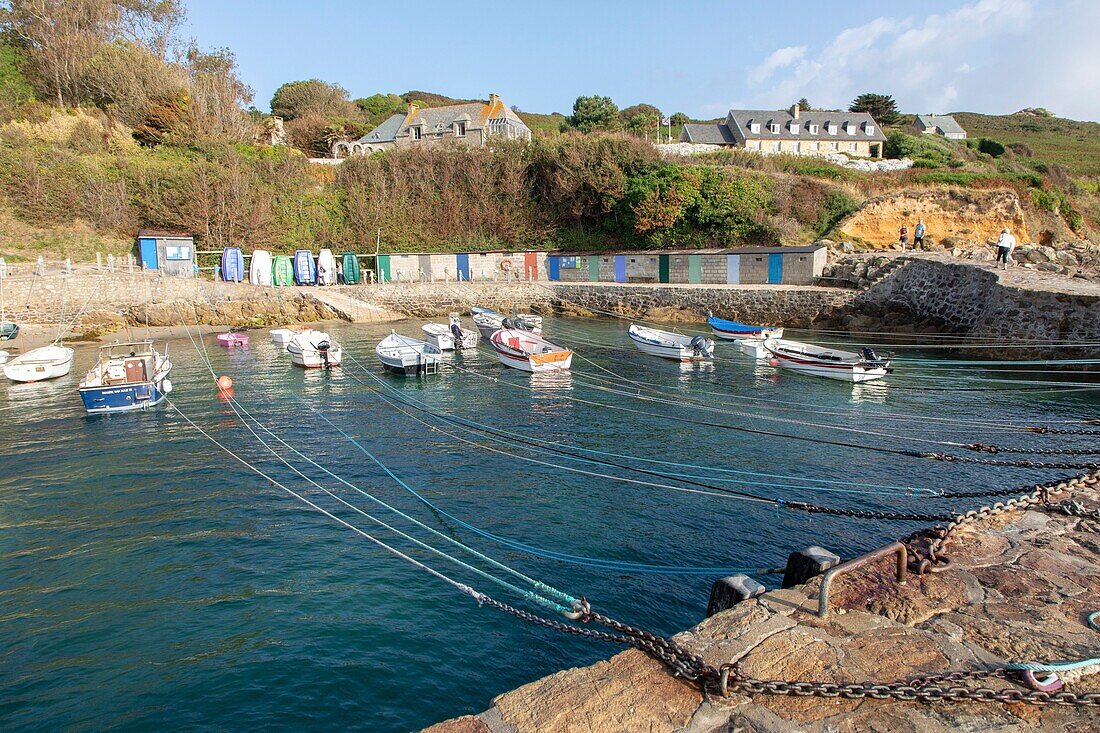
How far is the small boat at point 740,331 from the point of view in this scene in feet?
101

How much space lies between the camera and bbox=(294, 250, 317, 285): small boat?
48500mm

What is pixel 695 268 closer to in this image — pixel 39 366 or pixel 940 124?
pixel 39 366

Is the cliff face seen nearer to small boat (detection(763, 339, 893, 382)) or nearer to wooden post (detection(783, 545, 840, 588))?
small boat (detection(763, 339, 893, 382))

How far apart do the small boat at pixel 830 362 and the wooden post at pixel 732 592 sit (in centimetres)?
1910

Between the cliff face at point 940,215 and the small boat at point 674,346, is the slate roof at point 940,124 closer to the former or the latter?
the cliff face at point 940,215

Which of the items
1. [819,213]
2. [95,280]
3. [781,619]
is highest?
[819,213]

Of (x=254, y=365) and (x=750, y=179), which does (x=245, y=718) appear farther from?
(x=750, y=179)

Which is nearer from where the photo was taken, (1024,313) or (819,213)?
(1024,313)

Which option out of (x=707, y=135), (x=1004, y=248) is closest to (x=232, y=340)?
(x=1004, y=248)

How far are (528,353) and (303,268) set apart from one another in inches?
1120

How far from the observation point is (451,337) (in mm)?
32156

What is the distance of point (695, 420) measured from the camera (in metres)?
19.8

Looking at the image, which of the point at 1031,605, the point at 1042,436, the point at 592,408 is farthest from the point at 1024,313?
the point at 1031,605

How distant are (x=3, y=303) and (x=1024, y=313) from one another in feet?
163
